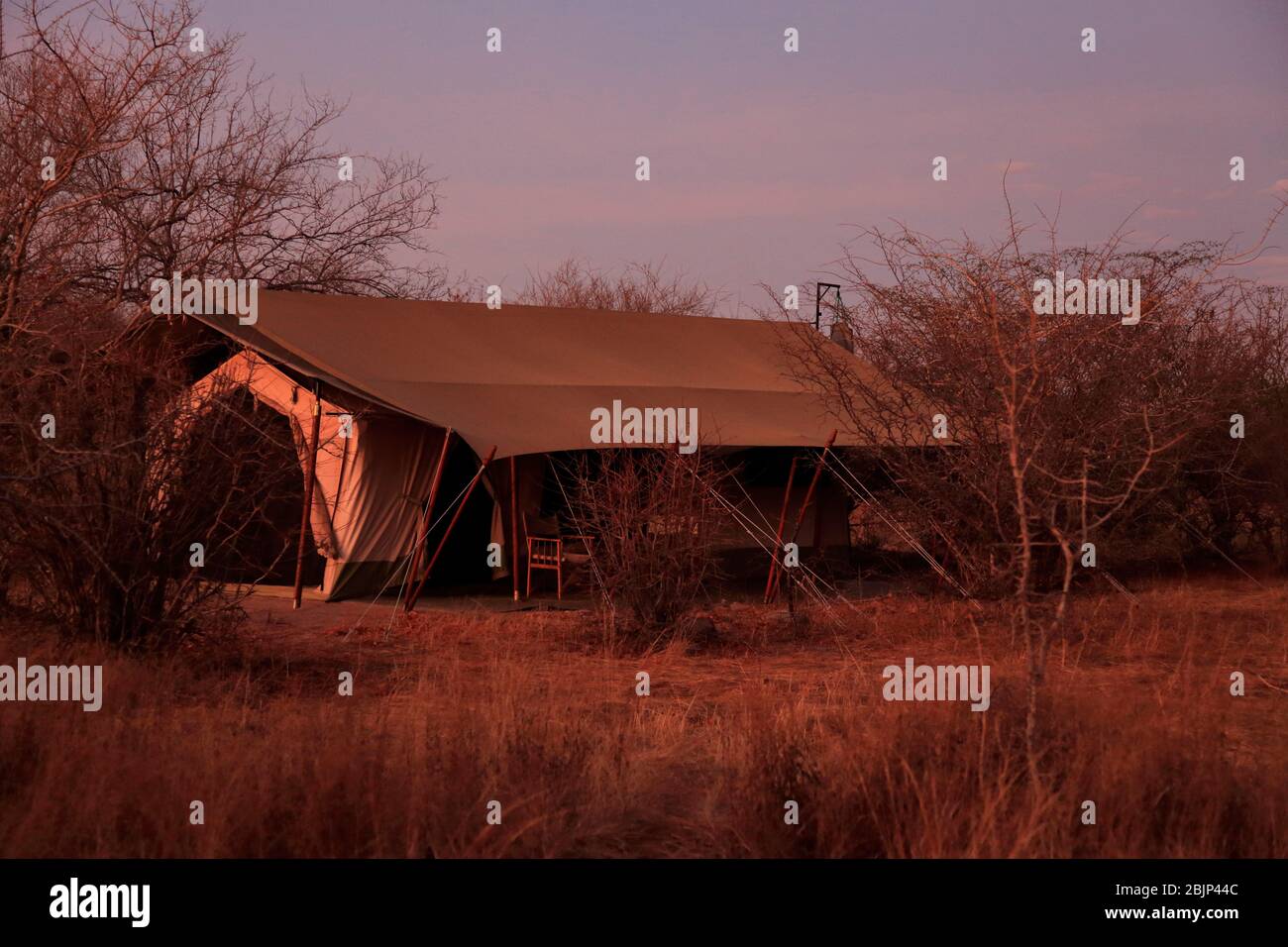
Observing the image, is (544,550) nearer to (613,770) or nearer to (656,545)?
(656,545)

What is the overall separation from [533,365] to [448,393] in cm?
193

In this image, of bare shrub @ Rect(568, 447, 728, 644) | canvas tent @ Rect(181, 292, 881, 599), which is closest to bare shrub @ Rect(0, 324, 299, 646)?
canvas tent @ Rect(181, 292, 881, 599)

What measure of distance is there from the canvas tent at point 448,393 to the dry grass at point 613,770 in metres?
4.14

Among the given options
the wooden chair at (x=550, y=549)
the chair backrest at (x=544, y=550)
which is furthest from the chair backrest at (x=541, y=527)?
the chair backrest at (x=544, y=550)

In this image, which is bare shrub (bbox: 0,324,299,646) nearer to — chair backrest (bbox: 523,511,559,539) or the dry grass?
the dry grass

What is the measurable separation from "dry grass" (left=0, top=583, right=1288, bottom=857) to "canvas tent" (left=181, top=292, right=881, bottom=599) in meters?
4.14

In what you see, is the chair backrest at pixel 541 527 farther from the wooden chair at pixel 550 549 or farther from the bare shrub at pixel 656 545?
the bare shrub at pixel 656 545

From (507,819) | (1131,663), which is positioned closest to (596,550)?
(1131,663)

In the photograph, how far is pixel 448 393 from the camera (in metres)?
12.1

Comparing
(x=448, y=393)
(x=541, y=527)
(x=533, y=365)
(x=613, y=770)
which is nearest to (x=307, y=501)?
(x=448, y=393)

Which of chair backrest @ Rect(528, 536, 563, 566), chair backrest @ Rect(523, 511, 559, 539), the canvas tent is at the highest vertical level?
the canvas tent

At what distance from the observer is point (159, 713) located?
5.97 metres

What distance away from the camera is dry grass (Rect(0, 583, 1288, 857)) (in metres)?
4.20
